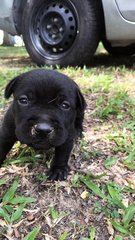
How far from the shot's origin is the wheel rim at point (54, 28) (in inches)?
260

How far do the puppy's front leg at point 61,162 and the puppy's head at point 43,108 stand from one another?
0.14 metres

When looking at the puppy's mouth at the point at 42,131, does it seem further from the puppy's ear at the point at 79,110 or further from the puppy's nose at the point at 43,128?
the puppy's ear at the point at 79,110

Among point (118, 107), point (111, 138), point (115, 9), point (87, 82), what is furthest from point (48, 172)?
point (115, 9)

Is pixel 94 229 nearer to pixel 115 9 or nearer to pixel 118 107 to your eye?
pixel 118 107

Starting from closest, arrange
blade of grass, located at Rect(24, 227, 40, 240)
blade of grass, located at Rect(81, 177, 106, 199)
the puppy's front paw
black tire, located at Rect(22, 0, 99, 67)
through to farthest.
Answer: blade of grass, located at Rect(24, 227, 40, 240)
blade of grass, located at Rect(81, 177, 106, 199)
the puppy's front paw
black tire, located at Rect(22, 0, 99, 67)

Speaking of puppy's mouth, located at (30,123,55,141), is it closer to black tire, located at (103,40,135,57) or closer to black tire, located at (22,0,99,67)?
black tire, located at (22,0,99,67)

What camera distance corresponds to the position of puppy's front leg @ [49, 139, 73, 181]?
3.26m

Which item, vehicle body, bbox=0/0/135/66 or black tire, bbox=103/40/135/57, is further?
black tire, bbox=103/40/135/57

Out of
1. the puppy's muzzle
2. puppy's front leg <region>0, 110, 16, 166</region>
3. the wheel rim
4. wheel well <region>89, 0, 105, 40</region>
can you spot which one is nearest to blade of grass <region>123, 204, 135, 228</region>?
the puppy's muzzle

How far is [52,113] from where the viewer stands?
2.93 metres

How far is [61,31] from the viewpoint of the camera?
21.9ft

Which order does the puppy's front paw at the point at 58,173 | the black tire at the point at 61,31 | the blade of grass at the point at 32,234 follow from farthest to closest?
the black tire at the point at 61,31
the puppy's front paw at the point at 58,173
the blade of grass at the point at 32,234

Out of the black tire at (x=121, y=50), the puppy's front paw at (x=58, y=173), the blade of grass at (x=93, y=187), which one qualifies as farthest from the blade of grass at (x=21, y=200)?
the black tire at (x=121, y=50)

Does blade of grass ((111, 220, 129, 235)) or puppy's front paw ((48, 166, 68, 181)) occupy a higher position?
puppy's front paw ((48, 166, 68, 181))
